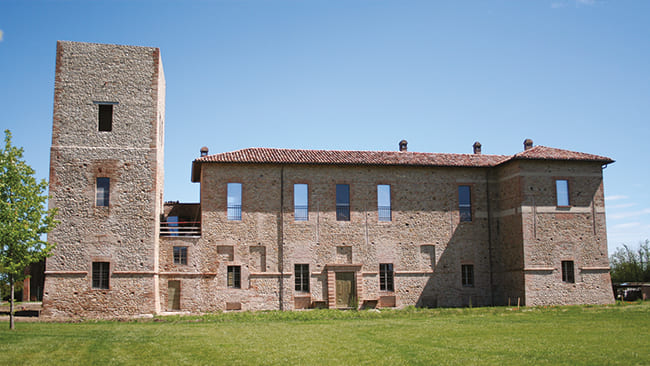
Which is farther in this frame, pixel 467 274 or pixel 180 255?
pixel 467 274

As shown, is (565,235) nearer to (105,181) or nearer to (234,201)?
(234,201)

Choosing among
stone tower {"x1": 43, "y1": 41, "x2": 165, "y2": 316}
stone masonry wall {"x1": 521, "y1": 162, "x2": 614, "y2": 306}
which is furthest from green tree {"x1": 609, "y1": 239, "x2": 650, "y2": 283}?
stone tower {"x1": 43, "y1": 41, "x2": 165, "y2": 316}

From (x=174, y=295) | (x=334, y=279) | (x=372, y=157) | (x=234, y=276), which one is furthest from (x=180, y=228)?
(x=372, y=157)

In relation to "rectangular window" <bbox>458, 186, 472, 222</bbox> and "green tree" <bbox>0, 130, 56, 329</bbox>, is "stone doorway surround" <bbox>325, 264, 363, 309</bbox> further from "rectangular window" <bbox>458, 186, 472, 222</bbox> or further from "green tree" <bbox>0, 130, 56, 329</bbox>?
"green tree" <bbox>0, 130, 56, 329</bbox>

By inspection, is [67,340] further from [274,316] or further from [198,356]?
[274,316]

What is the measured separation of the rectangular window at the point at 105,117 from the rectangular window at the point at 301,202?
9399 millimetres

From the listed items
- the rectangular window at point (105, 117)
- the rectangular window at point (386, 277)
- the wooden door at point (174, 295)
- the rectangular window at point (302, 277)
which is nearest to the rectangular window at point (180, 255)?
the wooden door at point (174, 295)

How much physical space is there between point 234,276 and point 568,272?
55.5ft

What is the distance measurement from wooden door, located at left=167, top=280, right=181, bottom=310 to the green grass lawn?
113 inches

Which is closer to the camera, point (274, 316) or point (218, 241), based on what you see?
point (274, 316)

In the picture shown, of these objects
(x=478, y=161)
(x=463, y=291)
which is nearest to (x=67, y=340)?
(x=463, y=291)

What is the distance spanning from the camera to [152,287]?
27297 millimetres

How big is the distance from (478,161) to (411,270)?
23.9 feet

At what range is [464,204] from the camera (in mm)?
32875
